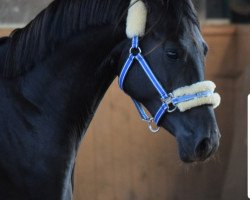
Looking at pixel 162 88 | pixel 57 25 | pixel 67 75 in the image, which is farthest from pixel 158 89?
pixel 57 25

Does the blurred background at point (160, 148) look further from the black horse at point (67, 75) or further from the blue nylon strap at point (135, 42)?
the blue nylon strap at point (135, 42)

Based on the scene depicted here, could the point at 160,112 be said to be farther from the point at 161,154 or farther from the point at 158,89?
the point at 161,154

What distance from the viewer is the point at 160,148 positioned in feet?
20.3

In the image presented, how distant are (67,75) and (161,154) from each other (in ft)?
11.3

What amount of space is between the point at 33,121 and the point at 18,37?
37 centimetres

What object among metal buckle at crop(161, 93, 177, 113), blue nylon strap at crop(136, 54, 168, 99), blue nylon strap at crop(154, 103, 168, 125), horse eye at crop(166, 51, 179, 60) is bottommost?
blue nylon strap at crop(154, 103, 168, 125)

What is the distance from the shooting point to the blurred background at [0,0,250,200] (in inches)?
240

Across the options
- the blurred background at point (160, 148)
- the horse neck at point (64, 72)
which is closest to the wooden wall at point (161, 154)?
the blurred background at point (160, 148)

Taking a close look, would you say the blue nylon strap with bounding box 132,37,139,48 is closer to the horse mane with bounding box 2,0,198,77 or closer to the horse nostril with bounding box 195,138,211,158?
the horse mane with bounding box 2,0,198,77

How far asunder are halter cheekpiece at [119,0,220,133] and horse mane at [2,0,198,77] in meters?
0.05

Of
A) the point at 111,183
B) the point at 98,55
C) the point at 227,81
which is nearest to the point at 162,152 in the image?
the point at 111,183

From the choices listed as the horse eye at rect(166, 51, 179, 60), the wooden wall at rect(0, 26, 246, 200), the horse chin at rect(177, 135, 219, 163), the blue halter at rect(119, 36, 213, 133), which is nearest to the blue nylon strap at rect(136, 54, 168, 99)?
the blue halter at rect(119, 36, 213, 133)

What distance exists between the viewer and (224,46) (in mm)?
6410

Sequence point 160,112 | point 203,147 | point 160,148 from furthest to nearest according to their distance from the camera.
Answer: point 160,148, point 160,112, point 203,147
